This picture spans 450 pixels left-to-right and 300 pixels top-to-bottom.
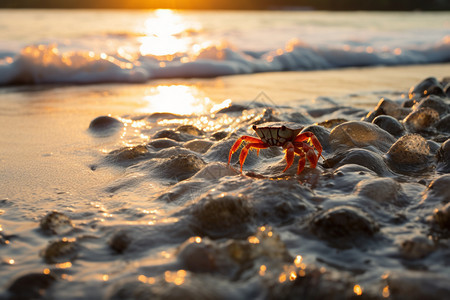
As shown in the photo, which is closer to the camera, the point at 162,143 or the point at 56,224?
the point at 56,224

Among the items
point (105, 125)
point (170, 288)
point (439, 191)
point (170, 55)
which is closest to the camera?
point (170, 288)

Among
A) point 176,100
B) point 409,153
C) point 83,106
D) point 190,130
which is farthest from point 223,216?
point 176,100

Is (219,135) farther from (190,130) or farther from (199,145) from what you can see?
(199,145)

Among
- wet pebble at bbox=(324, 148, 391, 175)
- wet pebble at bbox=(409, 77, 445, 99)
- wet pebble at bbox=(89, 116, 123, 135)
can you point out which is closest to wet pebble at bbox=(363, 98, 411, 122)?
wet pebble at bbox=(409, 77, 445, 99)

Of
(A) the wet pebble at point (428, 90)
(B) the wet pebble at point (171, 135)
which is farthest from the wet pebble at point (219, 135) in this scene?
(A) the wet pebble at point (428, 90)

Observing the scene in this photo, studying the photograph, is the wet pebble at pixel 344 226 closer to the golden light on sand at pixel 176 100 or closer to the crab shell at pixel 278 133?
the crab shell at pixel 278 133

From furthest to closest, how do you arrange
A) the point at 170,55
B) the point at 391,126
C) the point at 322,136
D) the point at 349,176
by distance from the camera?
1. the point at 170,55
2. the point at 391,126
3. the point at 322,136
4. the point at 349,176

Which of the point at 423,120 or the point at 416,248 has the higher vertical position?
the point at 423,120
